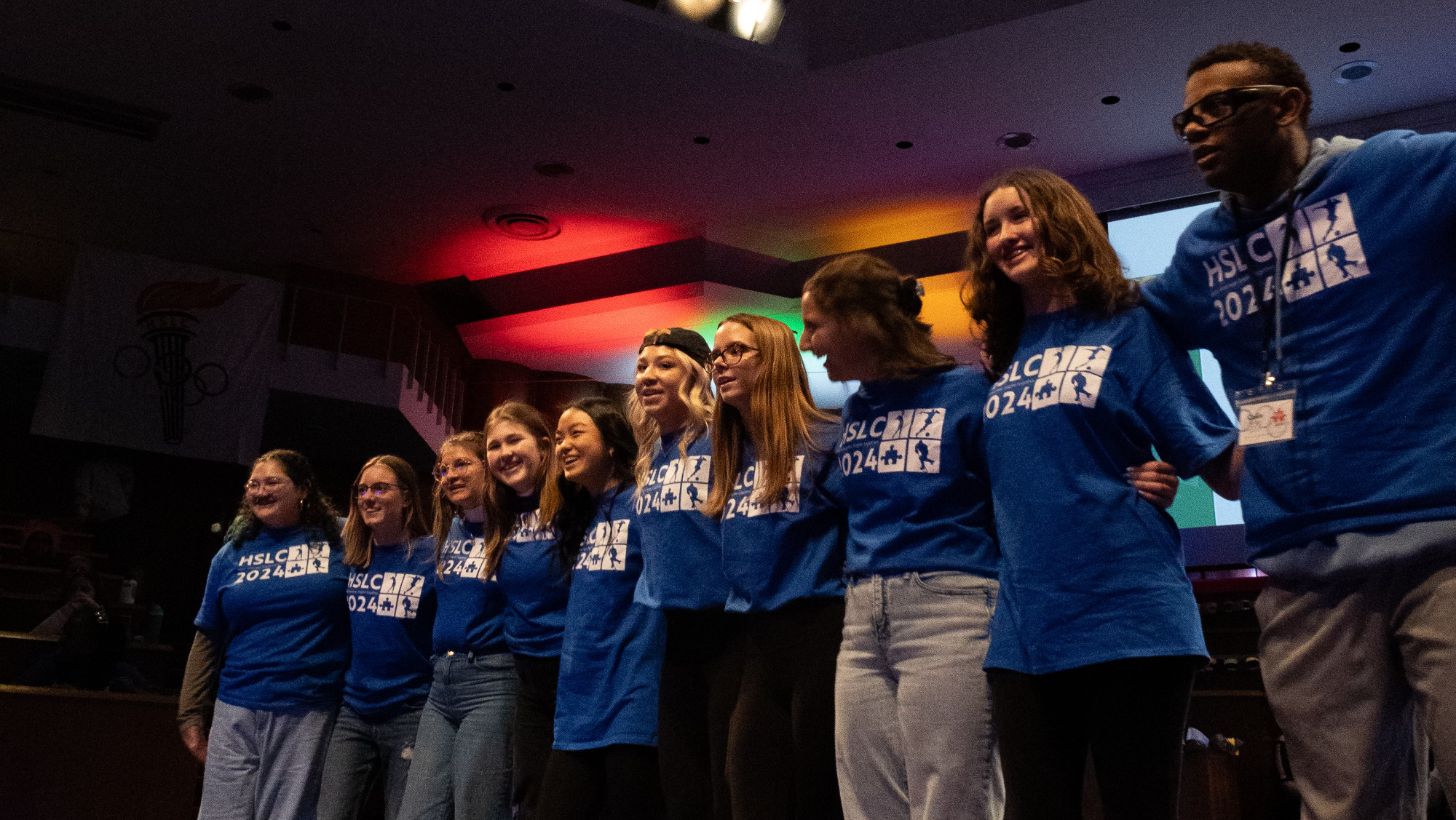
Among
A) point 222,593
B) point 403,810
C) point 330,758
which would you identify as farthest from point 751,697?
point 222,593

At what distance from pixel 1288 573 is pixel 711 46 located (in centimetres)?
555

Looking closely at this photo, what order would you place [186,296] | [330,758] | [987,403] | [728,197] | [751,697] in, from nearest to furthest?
[987,403] < [751,697] < [330,758] < [728,197] < [186,296]

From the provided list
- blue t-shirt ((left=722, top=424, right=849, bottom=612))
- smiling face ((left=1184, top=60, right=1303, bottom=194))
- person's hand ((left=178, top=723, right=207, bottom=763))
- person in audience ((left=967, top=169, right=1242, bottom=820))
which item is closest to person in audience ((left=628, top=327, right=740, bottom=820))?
blue t-shirt ((left=722, top=424, right=849, bottom=612))

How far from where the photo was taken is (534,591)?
2.85m

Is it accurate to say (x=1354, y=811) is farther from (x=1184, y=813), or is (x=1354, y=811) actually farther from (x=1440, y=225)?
(x=1184, y=813)

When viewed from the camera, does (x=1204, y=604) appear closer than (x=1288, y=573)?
No

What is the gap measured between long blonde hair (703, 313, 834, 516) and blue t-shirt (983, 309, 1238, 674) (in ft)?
1.87

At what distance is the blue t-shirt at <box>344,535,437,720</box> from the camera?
10.5 ft

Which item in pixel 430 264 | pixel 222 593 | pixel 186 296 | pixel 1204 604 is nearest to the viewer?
pixel 222 593

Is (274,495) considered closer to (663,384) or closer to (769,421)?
(663,384)

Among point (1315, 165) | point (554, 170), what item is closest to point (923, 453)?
point (1315, 165)

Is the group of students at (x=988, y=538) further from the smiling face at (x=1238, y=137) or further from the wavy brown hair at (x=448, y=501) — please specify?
the wavy brown hair at (x=448, y=501)

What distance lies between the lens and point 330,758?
10.4 ft

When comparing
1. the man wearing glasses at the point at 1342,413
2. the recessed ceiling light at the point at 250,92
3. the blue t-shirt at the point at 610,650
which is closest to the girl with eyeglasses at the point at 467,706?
the blue t-shirt at the point at 610,650
